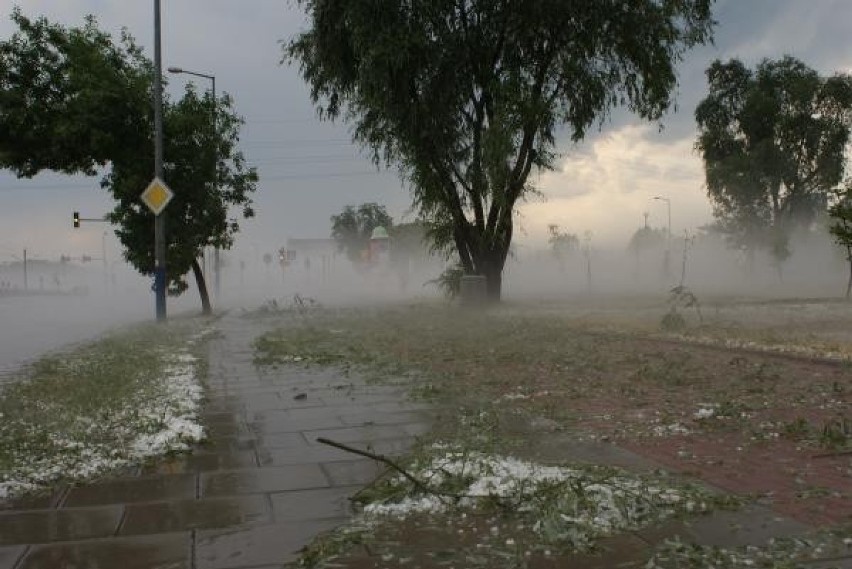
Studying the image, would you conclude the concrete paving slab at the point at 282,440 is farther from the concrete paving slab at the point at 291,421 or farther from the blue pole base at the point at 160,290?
the blue pole base at the point at 160,290

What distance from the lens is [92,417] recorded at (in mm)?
7090

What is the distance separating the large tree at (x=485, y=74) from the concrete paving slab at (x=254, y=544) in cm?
1861

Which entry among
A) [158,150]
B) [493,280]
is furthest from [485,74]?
[158,150]

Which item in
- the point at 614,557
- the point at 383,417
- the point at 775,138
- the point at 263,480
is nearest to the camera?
the point at 614,557

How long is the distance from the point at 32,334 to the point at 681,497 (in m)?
24.7

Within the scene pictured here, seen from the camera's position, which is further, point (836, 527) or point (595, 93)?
point (595, 93)

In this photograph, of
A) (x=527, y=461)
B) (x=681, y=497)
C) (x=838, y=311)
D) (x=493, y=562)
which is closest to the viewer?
(x=493, y=562)

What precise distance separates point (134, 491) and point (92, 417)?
254cm

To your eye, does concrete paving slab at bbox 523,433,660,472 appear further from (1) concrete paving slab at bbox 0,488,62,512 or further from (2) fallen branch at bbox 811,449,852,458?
(1) concrete paving slab at bbox 0,488,62,512

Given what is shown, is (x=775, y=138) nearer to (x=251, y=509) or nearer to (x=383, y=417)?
(x=383, y=417)

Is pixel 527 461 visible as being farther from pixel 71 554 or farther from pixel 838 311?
pixel 838 311

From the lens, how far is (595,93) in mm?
23219

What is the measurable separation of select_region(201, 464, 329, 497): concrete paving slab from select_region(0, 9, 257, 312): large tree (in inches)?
778

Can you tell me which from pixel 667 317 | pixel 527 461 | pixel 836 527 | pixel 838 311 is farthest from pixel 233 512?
pixel 838 311
